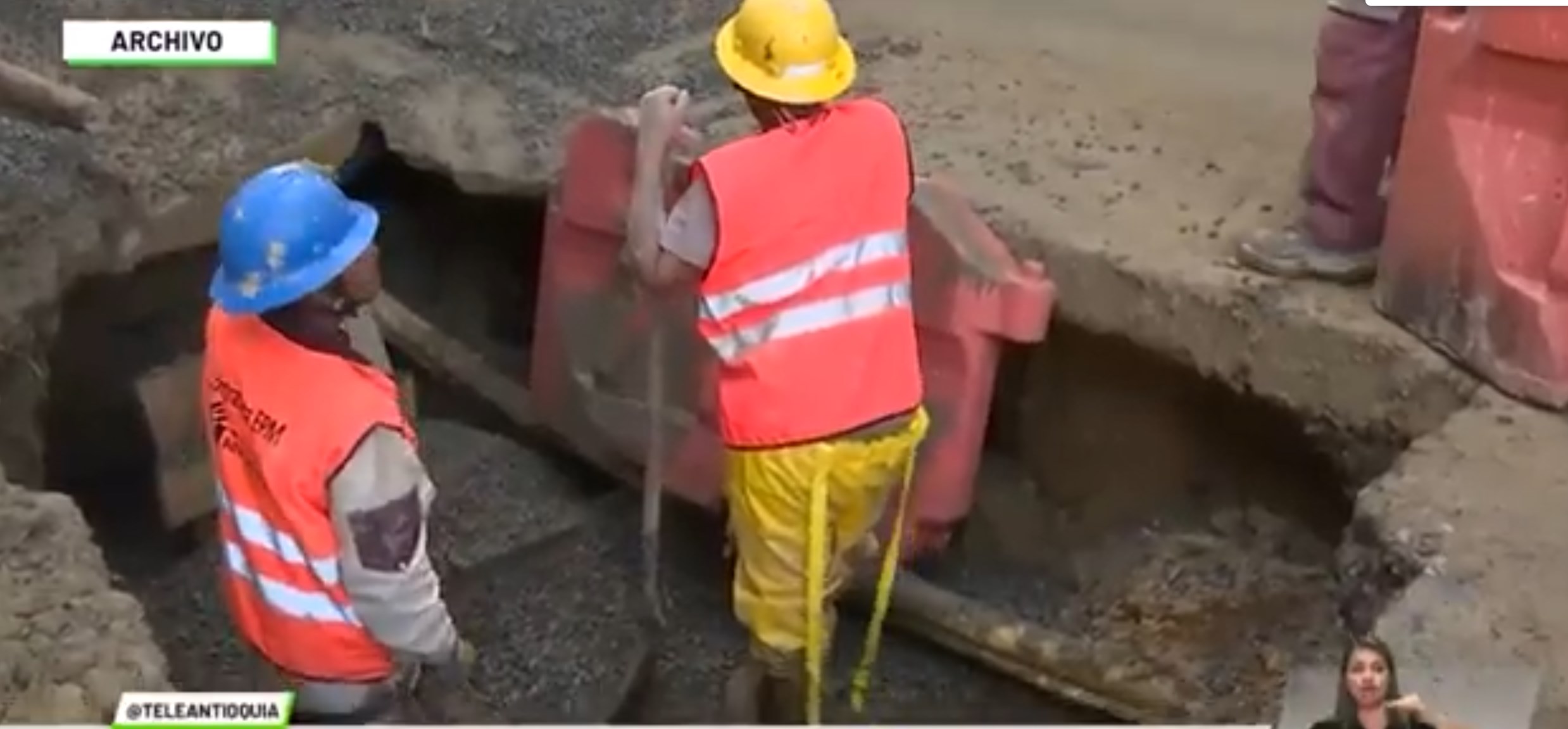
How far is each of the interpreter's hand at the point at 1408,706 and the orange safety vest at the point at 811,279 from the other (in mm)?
1075

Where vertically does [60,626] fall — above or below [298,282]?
below

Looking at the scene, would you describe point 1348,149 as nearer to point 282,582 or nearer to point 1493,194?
point 1493,194

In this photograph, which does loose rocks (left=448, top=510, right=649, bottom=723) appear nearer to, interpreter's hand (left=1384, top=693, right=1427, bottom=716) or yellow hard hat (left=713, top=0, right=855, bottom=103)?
yellow hard hat (left=713, top=0, right=855, bottom=103)

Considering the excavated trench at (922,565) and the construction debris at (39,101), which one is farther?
the construction debris at (39,101)

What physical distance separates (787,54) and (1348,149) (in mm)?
1098

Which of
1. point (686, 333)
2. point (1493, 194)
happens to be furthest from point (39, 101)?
point (1493, 194)

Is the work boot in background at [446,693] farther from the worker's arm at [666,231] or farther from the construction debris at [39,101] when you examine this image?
the construction debris at [39,101]

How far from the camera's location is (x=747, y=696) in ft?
12.7

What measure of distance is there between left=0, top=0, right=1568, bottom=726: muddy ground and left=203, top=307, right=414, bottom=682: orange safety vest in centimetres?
123

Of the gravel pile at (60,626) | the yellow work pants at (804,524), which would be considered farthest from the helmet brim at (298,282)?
the yellow work pants at (804,524)

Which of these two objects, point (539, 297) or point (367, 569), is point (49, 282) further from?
point (367, 569)

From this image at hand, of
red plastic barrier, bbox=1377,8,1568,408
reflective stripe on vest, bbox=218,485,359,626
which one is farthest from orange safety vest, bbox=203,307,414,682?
red plastic barrier, bbox=1377,8,1568,408

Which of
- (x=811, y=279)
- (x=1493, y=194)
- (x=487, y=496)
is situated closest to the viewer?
(x=811, y=279)

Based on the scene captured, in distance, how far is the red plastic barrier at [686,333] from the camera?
4004mm
